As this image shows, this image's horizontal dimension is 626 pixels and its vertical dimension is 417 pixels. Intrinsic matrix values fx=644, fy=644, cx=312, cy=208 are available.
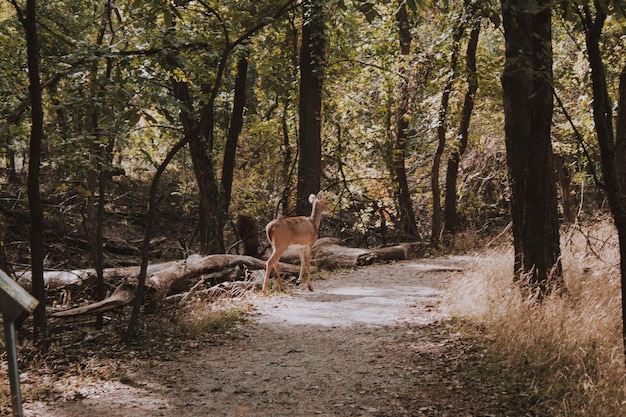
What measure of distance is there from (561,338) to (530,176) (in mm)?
2756

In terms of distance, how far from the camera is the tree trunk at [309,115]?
16141 millimetres

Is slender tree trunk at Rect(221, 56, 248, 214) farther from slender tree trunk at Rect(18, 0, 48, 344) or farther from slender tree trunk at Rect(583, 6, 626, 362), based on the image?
slender tree trunk at Rect(583, 6, 626, 362)

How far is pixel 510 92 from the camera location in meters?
9.06

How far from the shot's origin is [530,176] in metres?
8.78

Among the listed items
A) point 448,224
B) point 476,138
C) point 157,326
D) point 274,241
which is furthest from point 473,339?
point 476,138

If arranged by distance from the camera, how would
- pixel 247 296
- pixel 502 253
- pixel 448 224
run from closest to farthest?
pixel 247 296
pixel 502 253
pixel 448 224

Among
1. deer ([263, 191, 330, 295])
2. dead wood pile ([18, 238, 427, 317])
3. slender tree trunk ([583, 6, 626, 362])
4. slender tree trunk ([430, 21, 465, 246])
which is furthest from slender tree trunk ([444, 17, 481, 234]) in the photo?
Answer: slender tree trunk ([583, 6, 626, 362])

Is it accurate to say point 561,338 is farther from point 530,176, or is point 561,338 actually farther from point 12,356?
point 12,356

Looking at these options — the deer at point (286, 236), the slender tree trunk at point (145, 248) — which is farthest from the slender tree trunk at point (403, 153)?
the slender tree trunk at point (145, 248)

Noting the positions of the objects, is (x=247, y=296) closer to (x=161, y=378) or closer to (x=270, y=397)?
(x=161, y=378)

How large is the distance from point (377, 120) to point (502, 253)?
10782 millimetres

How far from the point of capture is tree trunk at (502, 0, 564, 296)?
28.1ft

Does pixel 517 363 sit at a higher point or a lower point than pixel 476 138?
lower

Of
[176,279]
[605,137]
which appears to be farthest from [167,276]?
[605,137]
